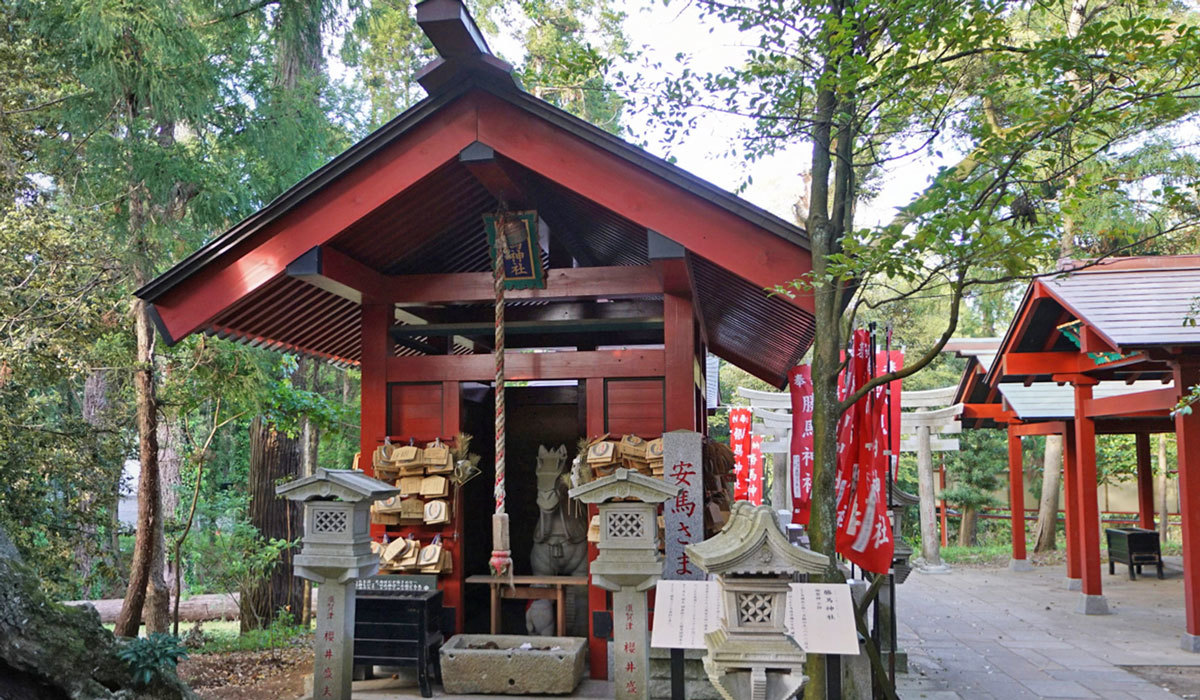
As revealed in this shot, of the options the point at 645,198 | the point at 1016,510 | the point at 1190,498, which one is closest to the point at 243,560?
the point at 645,198

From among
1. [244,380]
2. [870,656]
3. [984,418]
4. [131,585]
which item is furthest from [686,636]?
[984,418]

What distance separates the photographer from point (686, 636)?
4.65m

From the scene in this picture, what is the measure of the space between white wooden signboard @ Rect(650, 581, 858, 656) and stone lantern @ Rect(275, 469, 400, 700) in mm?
2588

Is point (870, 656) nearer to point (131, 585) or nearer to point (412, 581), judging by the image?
point (412, 581)

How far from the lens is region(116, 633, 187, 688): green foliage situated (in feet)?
16.7

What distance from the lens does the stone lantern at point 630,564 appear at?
19.6 feet

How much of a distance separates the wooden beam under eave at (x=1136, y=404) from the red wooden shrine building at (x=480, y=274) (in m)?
4.76

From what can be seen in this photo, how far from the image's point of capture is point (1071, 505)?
13453 mm

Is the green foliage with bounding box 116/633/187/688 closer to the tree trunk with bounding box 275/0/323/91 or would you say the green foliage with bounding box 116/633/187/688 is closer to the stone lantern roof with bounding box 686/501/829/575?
the stone lantern roof with bounding box 686/501/829/575

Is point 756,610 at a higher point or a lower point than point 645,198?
lower

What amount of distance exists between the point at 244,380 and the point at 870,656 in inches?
284

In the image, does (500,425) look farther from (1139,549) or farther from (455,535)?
(1139,549)

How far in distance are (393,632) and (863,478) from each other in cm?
416

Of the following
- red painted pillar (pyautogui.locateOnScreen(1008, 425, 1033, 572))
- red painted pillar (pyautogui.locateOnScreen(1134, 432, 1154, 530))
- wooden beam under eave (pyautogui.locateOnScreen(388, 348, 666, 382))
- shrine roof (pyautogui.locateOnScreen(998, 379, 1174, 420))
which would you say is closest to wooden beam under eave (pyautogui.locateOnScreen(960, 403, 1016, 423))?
red painted pillar (pyautogui.locateOnScreen(1008, 425, 1033, 572))
